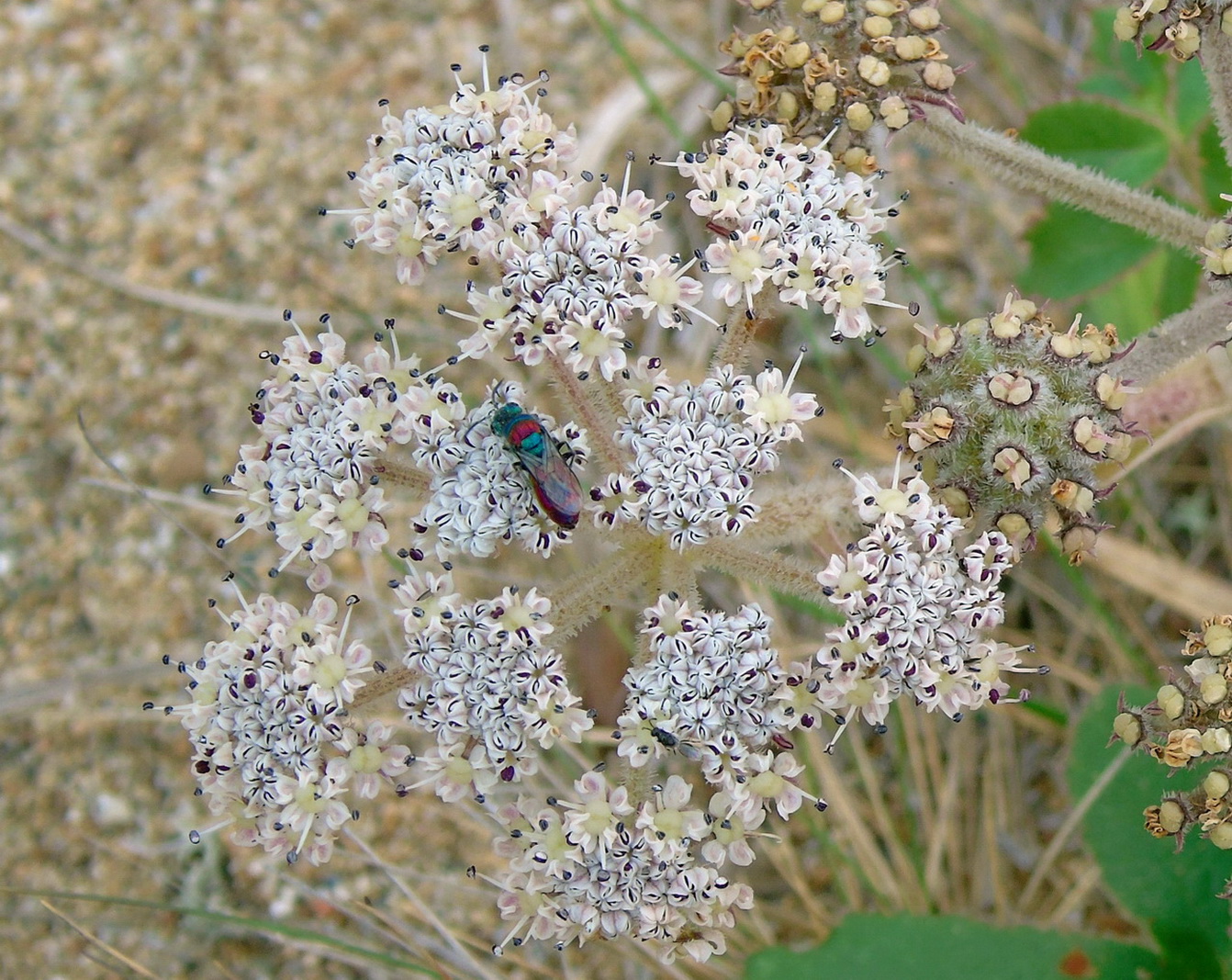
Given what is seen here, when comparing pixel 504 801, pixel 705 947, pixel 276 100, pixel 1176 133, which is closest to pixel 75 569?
pixel 504 801

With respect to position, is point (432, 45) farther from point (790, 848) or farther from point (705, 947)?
point (705, 947)

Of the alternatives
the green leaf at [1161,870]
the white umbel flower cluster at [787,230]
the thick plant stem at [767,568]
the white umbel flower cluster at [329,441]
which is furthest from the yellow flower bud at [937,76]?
the green leaf at [1161,870]

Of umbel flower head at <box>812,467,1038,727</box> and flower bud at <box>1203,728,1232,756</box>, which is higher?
umbel flower head at <box>812,467,1038,727</box>

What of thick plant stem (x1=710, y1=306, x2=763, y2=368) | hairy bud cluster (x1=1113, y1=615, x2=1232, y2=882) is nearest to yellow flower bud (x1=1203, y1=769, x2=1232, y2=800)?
hairy bud cluster (x1=1113, y1=615, x2=1232, y2=882)

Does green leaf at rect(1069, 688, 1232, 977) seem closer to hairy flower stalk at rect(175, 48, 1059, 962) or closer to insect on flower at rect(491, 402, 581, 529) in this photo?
hairy flower stalk at rect(175, 48, 1059, 962)

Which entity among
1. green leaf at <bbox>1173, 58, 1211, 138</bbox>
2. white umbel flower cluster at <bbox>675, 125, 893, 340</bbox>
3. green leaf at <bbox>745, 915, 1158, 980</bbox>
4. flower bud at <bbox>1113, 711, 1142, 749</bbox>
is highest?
green leaf at <bbox>1173, 58, 1211, 138</bbox>

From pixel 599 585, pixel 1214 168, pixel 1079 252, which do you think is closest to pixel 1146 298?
pixel 1214 168

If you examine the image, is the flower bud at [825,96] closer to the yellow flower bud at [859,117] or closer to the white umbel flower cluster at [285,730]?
the yellow flower bud at [859,117]
